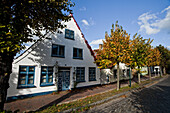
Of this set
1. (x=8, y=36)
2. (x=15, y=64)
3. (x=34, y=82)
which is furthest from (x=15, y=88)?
(x=8, y=36)

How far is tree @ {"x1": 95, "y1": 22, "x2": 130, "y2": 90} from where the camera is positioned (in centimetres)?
933

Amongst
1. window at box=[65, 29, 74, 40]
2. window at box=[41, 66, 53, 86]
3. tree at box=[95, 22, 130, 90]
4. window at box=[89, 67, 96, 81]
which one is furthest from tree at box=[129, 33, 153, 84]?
window at box=[41, 66, 53, 86]

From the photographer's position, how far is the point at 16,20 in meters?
4.12

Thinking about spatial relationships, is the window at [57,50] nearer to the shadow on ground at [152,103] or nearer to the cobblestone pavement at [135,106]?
the cobblestone pavement at [135,106]

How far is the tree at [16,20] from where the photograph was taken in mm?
3580

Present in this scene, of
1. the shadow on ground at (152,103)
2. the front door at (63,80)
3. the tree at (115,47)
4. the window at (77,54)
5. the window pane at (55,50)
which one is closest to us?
the shadow on ground at (152,103)

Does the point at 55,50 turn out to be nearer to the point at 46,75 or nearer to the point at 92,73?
the point at 46,75

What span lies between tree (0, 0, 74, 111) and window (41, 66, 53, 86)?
558 centimetres

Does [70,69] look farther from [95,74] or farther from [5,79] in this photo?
[5,79]

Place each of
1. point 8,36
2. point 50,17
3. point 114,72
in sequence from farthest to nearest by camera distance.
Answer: point 114,72, point 50,17, point 8,36

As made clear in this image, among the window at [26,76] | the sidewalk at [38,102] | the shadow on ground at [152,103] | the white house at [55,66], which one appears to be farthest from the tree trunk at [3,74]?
the shadow on ground at [152,103]

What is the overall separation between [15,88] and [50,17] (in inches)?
280

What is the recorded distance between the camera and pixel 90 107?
587 centimetres

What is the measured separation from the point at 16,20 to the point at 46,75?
6.65 metres
